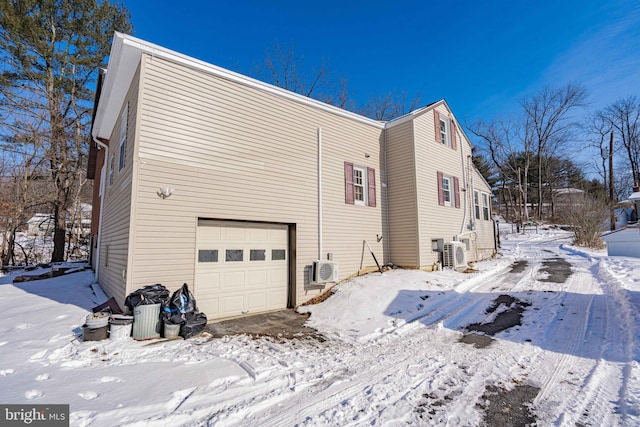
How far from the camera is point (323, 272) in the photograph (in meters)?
7.92

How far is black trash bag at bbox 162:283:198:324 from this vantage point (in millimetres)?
5125

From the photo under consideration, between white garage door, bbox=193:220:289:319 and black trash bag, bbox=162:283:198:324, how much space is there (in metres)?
0.83

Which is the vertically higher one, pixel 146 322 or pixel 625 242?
pixel 625 242

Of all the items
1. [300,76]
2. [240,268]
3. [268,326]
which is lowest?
[268,326]

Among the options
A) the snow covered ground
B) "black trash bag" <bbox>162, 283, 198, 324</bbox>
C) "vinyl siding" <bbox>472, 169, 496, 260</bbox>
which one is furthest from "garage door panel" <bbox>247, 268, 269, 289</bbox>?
"vinyl siding" <bbox>472, 169, 496, 260</bbox>

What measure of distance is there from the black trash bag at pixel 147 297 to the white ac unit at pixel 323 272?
361 cm

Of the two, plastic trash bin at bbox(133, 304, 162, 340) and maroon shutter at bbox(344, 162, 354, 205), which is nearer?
plastic trash bin at bbox(133, 304, 162, 340)

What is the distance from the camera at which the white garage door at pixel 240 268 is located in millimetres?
6512

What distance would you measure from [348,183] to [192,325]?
234 inches

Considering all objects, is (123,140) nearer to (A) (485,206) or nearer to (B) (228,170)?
(B) (228,170)

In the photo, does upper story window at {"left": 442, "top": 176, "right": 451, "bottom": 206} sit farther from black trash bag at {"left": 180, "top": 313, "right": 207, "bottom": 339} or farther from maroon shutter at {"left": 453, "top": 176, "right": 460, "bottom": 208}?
black trash bag at {"left": 180, "top": 313, "right": 207, "bottom": 339}

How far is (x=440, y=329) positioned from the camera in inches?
220

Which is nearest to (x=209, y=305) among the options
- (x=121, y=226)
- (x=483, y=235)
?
(x=121, y=226)

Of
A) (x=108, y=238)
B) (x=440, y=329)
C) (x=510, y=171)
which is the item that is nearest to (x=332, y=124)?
(x=440, y=329)
